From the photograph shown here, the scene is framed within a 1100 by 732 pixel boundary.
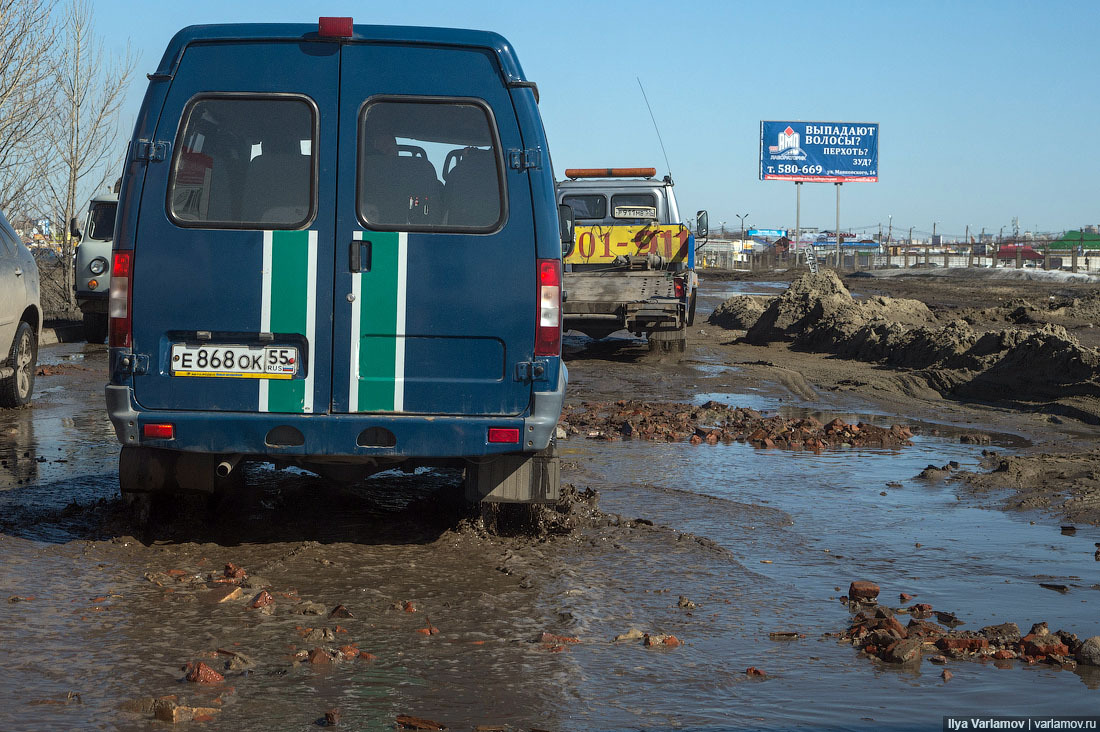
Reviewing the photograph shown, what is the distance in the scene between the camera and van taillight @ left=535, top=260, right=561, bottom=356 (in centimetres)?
493

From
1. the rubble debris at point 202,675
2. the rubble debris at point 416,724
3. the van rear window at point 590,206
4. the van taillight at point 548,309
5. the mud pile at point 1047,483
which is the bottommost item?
the rubble debris at point 416,724

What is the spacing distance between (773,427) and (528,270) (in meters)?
4.99

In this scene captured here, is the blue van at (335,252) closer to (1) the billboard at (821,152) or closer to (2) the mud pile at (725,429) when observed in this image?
(2) the mud pile at (725,429)

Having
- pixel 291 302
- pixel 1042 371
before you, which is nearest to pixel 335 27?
pixel 291 302

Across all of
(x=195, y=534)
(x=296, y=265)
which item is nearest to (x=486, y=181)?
(x=296, y=265)

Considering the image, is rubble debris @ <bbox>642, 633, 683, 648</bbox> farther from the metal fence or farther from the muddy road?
the metal fence

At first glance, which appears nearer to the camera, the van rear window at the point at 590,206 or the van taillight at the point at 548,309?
the van taillight at the point at 548,309

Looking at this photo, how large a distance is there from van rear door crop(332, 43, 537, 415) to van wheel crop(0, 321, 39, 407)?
20.5ft

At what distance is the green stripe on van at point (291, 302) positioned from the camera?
486 centimetres

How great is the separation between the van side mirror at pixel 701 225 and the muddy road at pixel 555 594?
10202 mm

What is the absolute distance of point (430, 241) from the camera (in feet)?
16.1

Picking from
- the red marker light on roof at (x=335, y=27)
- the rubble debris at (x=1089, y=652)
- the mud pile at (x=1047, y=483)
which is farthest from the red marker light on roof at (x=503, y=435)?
the mud pile at (x=1047, y=483)

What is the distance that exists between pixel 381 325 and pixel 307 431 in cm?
57

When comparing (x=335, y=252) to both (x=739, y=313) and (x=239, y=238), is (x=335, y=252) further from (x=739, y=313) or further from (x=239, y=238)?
(x=739, y=313)
